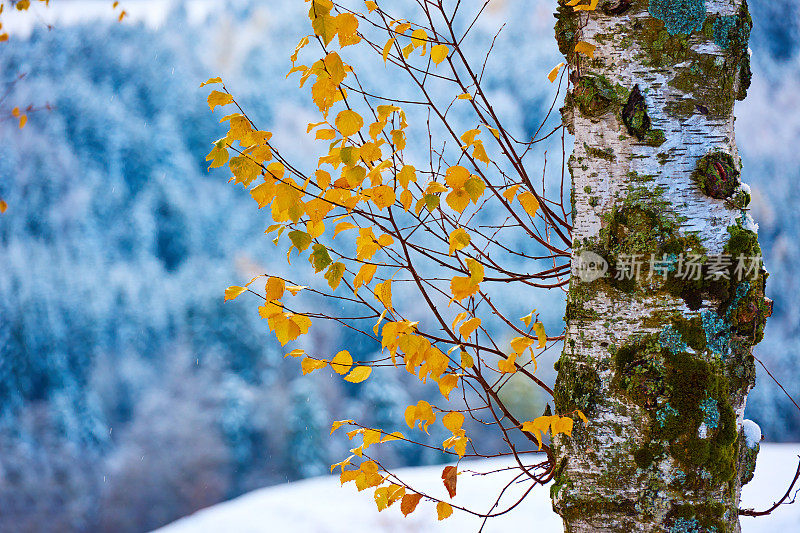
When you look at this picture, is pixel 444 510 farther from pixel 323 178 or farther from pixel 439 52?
pixel 439 52

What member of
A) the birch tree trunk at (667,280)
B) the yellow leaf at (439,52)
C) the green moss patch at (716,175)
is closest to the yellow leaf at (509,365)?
the birch tree trunk at (667,280)

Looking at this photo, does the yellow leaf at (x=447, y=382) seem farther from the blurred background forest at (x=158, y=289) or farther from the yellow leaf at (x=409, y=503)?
the blurred background forest at (x=158, y=289)

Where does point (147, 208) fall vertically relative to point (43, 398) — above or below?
above

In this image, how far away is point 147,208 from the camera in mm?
3102

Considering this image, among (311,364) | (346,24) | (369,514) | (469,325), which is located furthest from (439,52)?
(369,514)

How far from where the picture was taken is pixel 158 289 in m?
3.07

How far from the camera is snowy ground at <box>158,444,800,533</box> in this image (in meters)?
2.29

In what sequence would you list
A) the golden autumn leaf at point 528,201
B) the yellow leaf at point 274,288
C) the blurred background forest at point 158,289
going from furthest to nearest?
the blurred background forest at point 158,289, the golden autumn leaf at point 528,201, the yellow leaf at point 274,288

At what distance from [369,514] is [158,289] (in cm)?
167

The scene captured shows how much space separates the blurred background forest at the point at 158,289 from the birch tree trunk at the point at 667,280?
220cm

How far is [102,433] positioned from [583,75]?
305 centimetres

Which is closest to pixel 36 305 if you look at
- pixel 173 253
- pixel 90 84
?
pixel 173 253

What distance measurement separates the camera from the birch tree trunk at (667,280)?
0.74 meters

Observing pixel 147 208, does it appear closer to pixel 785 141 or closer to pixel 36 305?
pixel 36 305
